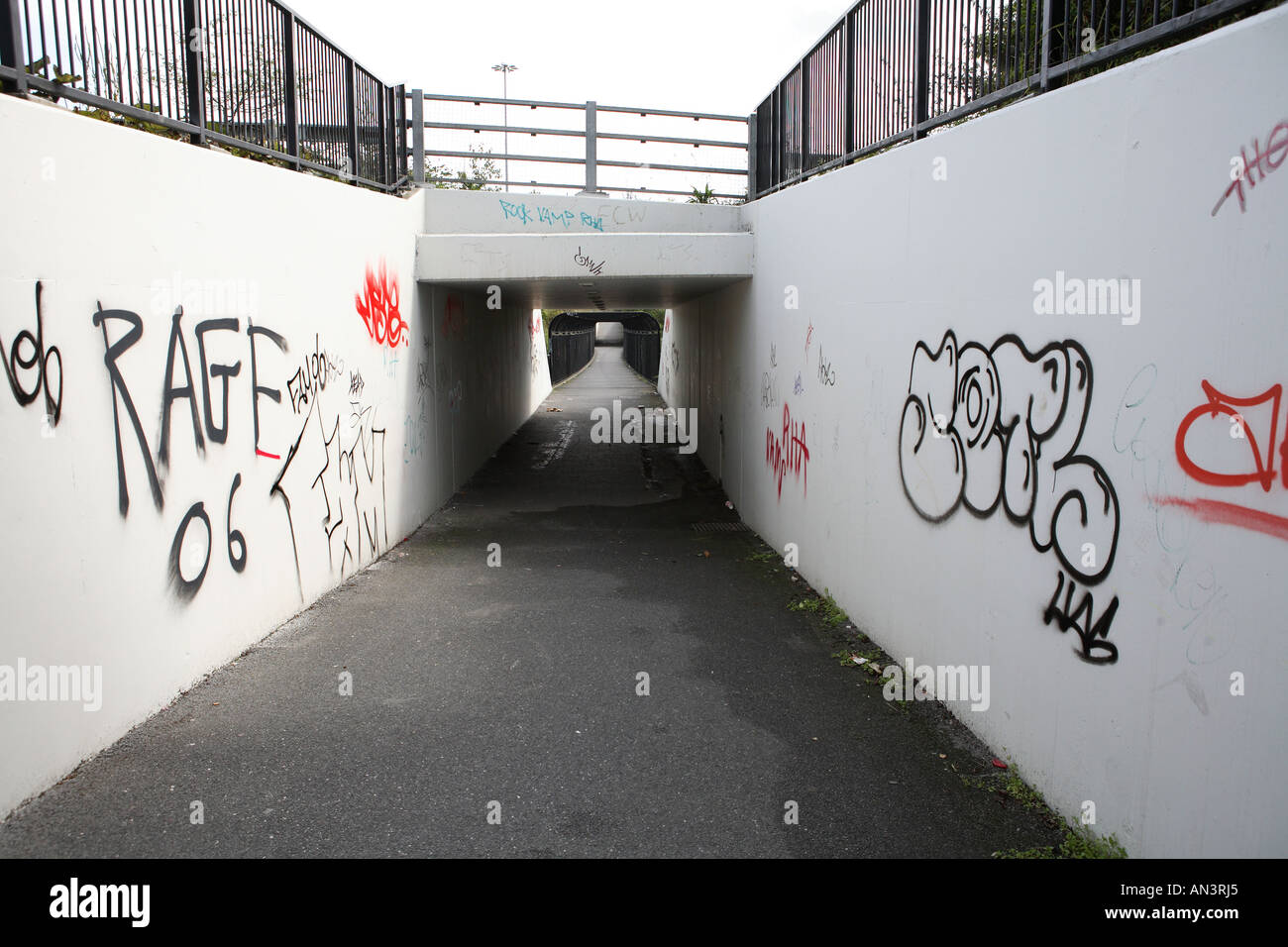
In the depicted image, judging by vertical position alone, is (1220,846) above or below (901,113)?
below

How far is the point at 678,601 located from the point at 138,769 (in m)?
4.30

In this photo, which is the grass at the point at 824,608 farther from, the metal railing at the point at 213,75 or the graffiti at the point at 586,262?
the metal railing at the point at 213,75

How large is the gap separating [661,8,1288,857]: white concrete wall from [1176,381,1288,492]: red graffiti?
0.04 ft

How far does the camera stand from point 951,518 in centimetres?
511

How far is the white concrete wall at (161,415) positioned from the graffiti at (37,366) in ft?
0.05

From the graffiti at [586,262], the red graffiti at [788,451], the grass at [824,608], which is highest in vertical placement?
the graffiti at [586,262]

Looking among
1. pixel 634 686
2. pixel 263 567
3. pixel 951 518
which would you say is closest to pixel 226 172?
pixel 263 567

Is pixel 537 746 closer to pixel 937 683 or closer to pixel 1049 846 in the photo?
pixel 937 683

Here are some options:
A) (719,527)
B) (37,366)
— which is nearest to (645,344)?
(719,527)

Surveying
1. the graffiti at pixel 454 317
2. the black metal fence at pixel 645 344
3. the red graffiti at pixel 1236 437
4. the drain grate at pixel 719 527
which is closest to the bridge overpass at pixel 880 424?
the red graffiti at pixel 1236 437

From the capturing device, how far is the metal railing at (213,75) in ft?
15.5

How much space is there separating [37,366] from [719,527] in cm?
790

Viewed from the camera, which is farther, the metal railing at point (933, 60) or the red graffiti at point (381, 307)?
the red graffiti at point (381, 307)

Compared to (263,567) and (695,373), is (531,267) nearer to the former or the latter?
(263,567)
